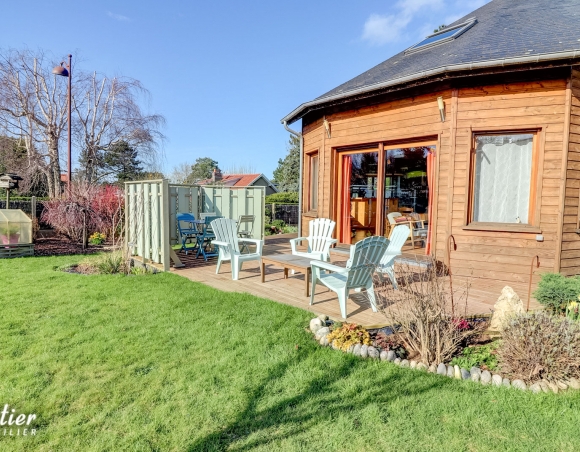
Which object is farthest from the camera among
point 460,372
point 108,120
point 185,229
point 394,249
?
point 108,120

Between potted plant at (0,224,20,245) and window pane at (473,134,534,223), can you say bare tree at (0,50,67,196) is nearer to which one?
potted plant at (0,224,20,245)

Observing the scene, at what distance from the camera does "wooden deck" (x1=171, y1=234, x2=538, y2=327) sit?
431cm

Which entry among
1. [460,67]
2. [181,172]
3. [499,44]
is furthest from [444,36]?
[181,172]

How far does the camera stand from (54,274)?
6.29 meters

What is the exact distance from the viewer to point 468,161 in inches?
231

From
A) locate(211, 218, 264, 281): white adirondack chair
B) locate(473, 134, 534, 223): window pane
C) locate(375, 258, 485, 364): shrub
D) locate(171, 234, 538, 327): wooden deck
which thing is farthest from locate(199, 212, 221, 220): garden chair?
locate(375, 258, 485, 364): shrub

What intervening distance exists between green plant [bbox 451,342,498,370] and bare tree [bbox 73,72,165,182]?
17773 mm

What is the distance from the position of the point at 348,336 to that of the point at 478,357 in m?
1.09

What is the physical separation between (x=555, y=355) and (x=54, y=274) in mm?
7097

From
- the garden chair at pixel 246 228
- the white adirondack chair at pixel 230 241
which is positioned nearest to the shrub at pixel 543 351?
the white adirondack chair at pixel 230 241

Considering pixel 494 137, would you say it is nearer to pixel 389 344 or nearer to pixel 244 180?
pixel 389 344

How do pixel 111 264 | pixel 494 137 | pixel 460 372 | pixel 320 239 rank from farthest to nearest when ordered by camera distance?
pixel 111 264, pixel 320 239, pixel 494 137, pixel 460 372

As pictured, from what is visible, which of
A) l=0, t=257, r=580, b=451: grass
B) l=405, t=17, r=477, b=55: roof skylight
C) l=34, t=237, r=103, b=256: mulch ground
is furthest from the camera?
l=34, t=237, r=103, b=256: mulch ground

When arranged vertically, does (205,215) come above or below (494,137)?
below
